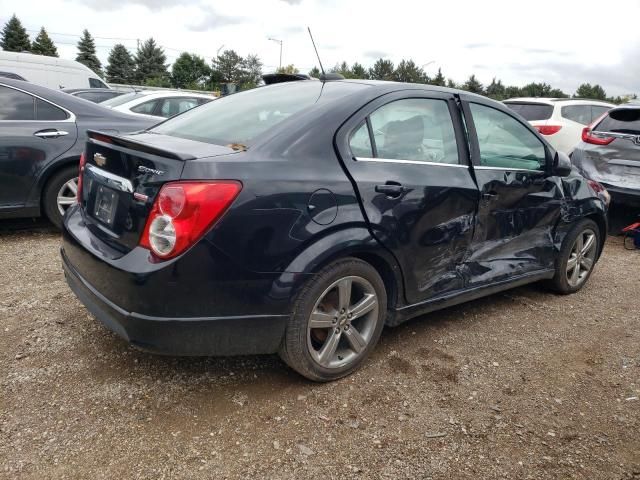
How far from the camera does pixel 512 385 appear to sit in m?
2.88

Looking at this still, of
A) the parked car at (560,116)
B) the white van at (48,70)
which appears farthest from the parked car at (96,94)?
the parked car at (560,116)

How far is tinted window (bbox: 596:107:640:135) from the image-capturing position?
20.3 ft

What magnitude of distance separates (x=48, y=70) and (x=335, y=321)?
17315 mm

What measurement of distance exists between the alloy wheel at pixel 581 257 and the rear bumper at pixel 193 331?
2.89m

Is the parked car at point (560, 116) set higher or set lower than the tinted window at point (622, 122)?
lower

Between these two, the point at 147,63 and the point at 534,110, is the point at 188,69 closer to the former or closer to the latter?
the point at 147,63

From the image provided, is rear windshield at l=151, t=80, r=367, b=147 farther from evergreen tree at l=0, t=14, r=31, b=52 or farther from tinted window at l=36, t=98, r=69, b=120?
evergreen tree at l=0, t=14, r=31, b=52

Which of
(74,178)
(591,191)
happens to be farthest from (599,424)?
(74,178)

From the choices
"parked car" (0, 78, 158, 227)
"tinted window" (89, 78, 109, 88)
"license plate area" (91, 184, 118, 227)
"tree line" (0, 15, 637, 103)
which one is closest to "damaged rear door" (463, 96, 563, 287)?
"license plate area" (91, 184, 118, 227)

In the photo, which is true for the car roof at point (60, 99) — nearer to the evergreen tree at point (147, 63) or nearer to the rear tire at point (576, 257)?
the rear tire at point (576, 257)

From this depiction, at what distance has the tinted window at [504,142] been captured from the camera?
3.38 m

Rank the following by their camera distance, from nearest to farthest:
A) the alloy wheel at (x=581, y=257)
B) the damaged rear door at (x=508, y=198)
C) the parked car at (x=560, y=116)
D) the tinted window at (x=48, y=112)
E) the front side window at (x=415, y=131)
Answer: the front side window at (x=415, y=131), the damaged rear door at (x=508, y=198), the alloy wheel at (x=581, y=257), the tinted window at (x=48, y=112), the parked car at (x=560, y=116)

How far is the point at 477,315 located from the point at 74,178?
12.7 ft

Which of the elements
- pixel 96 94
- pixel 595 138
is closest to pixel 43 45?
pixel 96 94
